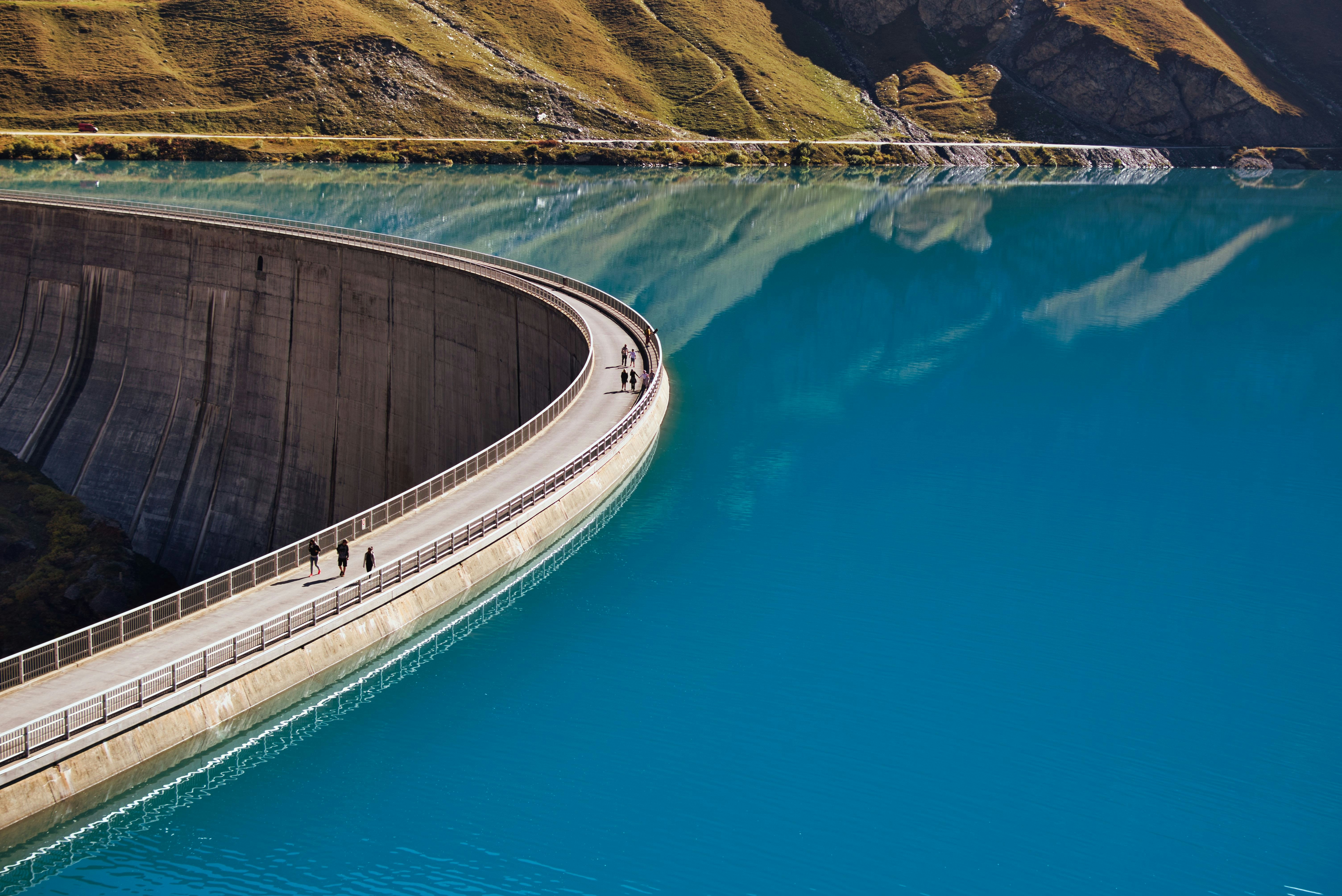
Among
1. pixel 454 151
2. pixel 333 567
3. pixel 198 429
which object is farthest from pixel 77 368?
pixel 454 151

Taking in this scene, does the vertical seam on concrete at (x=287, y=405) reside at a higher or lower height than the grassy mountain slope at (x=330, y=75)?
lower

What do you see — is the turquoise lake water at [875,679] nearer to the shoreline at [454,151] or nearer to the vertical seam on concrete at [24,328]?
the vertical seam on concrete at [24,328]

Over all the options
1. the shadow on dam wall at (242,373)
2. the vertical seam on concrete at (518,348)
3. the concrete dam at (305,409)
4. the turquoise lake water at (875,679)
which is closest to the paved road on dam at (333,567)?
the concrete dam at (305,409)

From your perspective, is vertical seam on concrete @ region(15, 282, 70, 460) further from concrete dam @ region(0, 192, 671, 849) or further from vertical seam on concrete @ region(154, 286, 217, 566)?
vertical seam on concrete @ region(154, 286, 217, 566)

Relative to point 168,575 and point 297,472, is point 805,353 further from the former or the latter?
point 168,575

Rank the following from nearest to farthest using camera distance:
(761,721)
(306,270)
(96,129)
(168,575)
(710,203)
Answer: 1. (761,721)
2. (168,575)
3. (306,270)
4. (710,203)
5. (96,129)

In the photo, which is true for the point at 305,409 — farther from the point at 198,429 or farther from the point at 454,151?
the point at 454,151

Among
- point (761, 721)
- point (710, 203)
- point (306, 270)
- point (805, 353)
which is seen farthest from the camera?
point (710, 203)

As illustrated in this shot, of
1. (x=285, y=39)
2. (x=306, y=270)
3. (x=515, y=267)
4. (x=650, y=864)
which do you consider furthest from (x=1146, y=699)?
(x=285, y=39)
